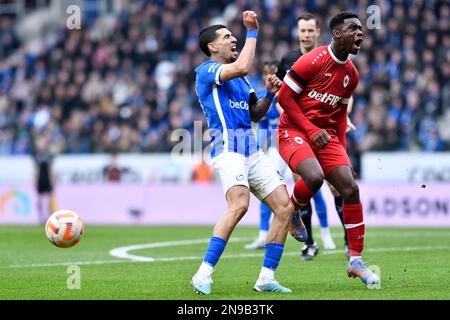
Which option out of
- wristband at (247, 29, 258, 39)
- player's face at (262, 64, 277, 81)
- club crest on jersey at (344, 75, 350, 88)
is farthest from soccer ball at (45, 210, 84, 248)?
player's face at (262, 64, 277, 81)

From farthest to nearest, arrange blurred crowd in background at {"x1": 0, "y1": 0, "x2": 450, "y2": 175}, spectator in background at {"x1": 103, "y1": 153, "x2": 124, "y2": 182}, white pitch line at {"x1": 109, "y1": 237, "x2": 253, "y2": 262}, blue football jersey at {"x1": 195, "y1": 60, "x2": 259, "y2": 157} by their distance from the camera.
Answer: spectator in background at {"x1": 103, "y1": 153, "x2": 124, "y2": 182}
blurred crowd in background at {"x1": 0, "y1": 0, "x2": 450, "y2": 175}
white pitch line at {"x1": 109, "y1": 237, "x2": 253, "y2": 262}
blue football jersey at {"x1": 195, "y1": 60, "x2": 259, "y2": 157}

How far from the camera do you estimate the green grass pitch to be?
861cm

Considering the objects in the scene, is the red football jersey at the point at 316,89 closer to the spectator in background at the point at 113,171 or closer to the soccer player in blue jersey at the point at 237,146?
the soccer player in blue jersey at the point at 237,146

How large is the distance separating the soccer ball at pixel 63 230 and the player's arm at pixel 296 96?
2778 millimetres

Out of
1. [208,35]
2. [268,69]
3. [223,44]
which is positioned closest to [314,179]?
[223,44]

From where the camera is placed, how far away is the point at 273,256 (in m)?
8.77

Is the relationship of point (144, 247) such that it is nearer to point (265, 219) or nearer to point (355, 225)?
point (265, 219)

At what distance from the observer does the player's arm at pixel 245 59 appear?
8609 mm

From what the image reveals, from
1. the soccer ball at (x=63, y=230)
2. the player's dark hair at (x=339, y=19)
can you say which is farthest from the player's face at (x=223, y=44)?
the soccer ball at (x=63, y=230)

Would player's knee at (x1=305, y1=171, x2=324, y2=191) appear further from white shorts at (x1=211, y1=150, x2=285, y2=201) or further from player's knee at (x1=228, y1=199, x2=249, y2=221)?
player's knee at (x1=228, y1=199, x2=249, y2=221)

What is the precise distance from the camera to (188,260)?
40.4 feet

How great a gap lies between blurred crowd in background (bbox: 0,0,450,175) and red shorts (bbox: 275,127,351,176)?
12.4m

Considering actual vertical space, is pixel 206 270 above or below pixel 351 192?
below

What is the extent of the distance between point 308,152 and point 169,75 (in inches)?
737
